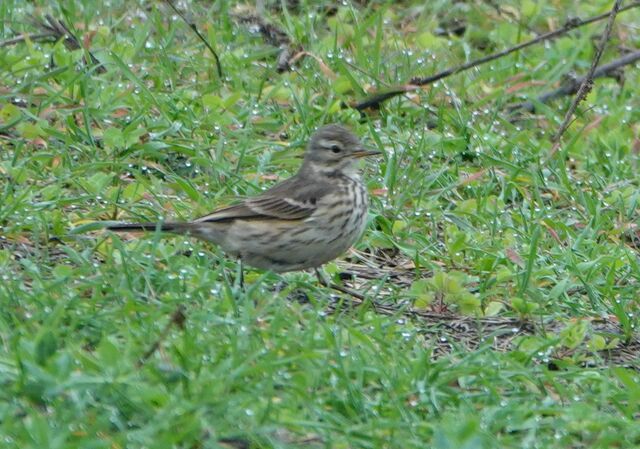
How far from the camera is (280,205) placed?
699cm

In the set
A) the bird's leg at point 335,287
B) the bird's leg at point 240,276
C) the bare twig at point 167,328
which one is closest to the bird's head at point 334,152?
the bird's leg at point 335,287

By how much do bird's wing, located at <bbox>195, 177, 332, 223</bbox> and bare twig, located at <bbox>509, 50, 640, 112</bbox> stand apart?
3.06 metres

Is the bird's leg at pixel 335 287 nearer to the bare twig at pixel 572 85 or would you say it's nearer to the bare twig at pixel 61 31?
the bare twig at pixel 61 31

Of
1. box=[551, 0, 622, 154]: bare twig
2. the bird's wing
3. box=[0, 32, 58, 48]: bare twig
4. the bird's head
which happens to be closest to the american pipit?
the bird's wing

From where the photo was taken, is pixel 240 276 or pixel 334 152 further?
pixel 334 152

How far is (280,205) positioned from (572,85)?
3.73 meters

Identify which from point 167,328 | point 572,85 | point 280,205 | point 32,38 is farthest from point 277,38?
point 167,328

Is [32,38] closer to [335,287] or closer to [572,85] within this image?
[335,287]

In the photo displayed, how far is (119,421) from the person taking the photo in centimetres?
500

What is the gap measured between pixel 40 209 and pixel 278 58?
2.92 m

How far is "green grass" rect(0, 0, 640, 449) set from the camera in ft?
17.0

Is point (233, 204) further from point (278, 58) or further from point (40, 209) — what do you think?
point (278, 58)

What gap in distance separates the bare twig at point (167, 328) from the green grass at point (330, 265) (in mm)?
57

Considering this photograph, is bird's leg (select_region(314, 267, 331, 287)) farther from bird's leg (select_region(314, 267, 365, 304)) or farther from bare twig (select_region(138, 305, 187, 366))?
bare twig (select_region(138, 305, 187, 366))
